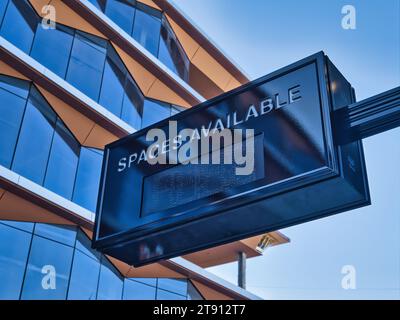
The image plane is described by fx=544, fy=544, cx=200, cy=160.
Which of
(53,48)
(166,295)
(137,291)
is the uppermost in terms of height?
(53,48)

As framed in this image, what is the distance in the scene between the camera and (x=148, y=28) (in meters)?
20.8

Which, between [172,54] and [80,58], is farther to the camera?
[172,54]

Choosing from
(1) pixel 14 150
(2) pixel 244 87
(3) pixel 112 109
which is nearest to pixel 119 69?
(3) pixel 112 109

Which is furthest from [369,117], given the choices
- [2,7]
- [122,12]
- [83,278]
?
[122,12]

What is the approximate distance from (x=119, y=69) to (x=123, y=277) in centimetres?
700

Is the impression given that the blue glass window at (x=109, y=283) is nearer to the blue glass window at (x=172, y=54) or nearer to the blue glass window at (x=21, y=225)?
the blue glass window at (x=21, y=225)

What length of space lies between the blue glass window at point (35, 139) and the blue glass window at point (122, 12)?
→ 5.42m

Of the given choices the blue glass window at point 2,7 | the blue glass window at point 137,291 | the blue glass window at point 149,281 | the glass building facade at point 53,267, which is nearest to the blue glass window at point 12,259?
the glass building facade at point 53,267

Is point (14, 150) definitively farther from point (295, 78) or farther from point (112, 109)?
point (295, 78)

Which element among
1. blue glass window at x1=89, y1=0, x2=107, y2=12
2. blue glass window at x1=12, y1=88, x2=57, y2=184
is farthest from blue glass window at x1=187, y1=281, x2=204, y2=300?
blue glass window at x1=89, y1=0, x2=107, y2=12

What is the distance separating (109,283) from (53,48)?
699 cm

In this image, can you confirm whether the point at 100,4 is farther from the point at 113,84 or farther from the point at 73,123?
the point at 73,123

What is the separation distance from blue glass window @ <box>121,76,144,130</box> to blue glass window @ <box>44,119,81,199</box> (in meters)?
2.48

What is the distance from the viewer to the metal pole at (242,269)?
23.7m
